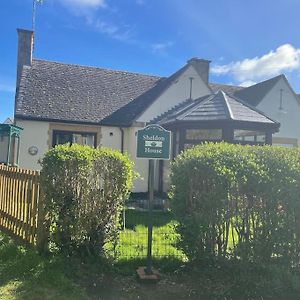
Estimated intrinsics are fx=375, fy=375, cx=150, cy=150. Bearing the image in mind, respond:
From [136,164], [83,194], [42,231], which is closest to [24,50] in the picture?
[136,164]

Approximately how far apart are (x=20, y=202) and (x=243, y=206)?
13.9 feet

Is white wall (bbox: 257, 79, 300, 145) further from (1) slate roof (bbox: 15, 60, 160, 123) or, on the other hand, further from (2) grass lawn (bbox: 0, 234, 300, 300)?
(2) grass lawn (bbox: 0, 234, 300, 300)

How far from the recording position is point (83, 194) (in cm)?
591

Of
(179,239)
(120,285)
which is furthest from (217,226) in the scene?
(120,285)

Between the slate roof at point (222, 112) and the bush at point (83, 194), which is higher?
the slate roof at point (222, 112)

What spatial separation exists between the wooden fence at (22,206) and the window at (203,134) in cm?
687

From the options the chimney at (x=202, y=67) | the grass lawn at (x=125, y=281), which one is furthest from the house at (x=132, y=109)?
the grass lawn at (x=125, y=281)

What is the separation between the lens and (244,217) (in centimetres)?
512

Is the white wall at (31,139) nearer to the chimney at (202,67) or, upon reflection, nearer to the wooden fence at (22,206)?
the wooden fence at (22,206)

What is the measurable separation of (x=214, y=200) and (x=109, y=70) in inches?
649

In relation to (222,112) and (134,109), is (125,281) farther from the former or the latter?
(134,109)

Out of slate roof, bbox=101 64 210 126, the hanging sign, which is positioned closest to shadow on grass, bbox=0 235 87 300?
the hanging sign

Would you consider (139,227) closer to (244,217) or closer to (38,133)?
(244,217)

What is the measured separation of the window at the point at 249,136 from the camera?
13000 mm
